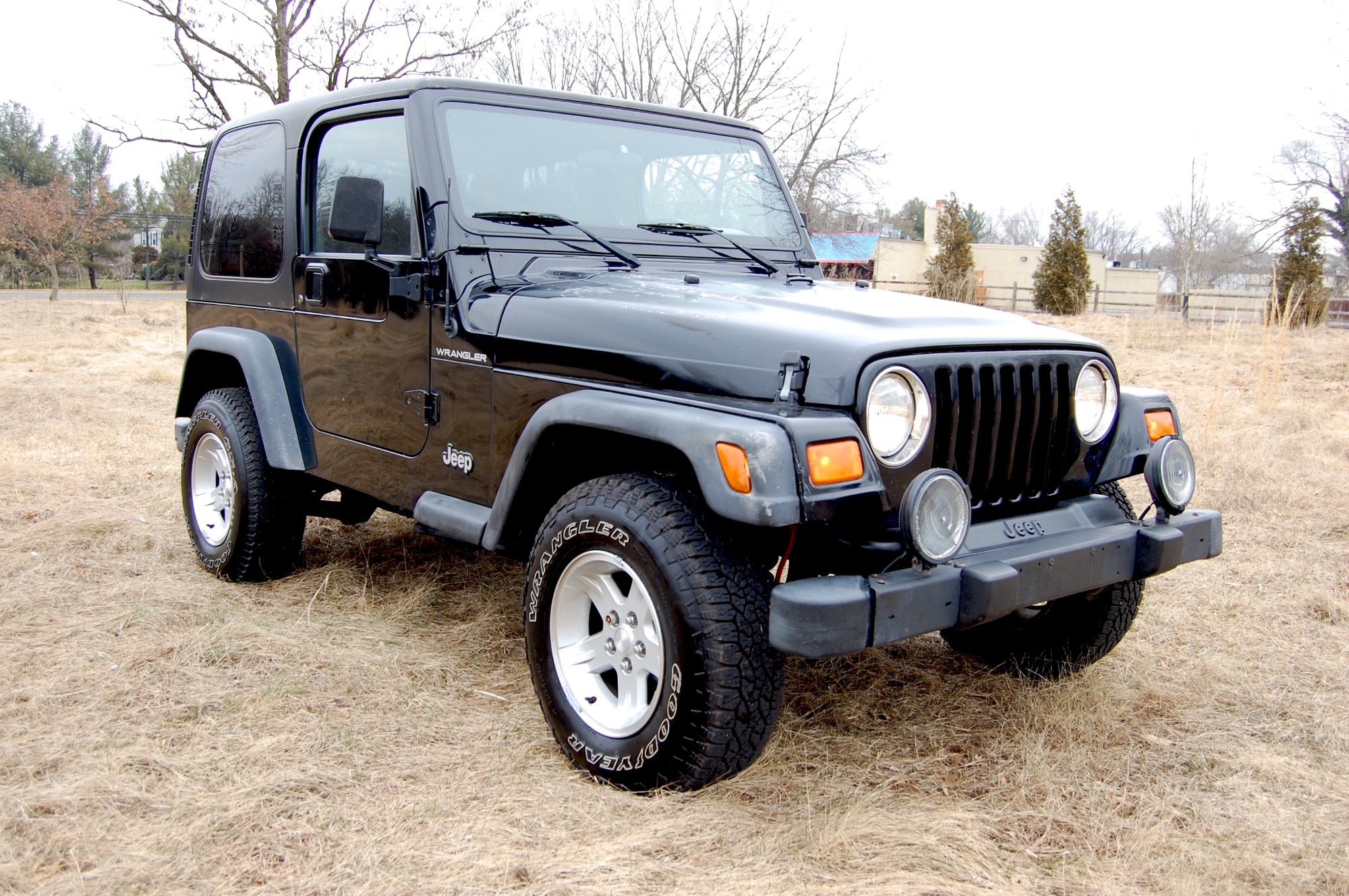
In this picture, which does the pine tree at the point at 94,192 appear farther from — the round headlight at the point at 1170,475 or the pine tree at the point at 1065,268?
the round headlight at the point at 1170,475

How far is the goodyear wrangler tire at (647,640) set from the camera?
241 centimetres

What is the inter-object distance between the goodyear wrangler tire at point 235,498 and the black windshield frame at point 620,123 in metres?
1.59

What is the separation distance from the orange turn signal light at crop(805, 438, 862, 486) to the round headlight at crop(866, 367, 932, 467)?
0.30 feet

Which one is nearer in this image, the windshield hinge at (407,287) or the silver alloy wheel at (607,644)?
the silver alloy wheel at (607,644)

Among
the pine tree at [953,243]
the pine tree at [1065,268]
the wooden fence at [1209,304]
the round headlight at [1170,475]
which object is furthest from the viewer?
the pine tree at [1065,268]

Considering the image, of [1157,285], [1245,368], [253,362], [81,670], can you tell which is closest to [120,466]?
[253,362]

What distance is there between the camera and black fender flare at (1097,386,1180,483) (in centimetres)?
301

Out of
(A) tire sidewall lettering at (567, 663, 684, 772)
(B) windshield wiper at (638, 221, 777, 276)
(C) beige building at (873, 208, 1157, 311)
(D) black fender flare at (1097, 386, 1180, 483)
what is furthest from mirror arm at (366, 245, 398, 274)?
(C) beige building at (873, 208, 1157, 311)

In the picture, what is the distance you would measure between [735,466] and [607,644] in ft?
2.49

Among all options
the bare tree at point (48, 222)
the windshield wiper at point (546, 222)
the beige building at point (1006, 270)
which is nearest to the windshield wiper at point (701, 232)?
the windshield wiper at point (546, 222)

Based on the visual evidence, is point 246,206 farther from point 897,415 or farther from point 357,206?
point 897,415

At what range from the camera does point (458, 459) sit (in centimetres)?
325

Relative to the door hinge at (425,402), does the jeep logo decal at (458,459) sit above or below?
below

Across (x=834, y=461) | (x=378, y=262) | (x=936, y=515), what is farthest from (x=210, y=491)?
(x=936, y=515)
